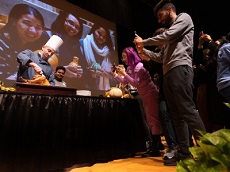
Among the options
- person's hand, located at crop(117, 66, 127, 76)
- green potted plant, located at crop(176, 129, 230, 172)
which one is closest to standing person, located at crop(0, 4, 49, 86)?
person's hand, located at crop(117, 66, 127, 76)

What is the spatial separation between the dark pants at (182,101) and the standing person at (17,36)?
2.38 m

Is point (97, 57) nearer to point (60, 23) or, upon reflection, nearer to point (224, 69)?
point (60, 23)

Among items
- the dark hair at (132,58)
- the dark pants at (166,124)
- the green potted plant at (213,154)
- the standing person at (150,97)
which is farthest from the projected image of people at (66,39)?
the green potted plant at (213,154)

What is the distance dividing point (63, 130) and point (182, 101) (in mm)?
926

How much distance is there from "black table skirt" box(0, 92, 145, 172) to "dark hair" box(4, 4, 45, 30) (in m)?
2.04

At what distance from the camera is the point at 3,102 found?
146 cm

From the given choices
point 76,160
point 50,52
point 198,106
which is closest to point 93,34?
point 50,52

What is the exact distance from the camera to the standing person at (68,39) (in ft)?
12.8

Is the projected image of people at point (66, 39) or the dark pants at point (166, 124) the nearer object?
the dark pants at point (166, 124)

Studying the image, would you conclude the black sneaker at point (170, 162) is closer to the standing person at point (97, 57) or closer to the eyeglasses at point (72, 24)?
the standing person at point (97, 57)

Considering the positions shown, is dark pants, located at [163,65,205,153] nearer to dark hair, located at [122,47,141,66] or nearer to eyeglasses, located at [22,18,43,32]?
dark hair, located at [122,47,141,66]

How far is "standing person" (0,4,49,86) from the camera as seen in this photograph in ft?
10.2

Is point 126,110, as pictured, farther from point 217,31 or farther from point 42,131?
point 217,31

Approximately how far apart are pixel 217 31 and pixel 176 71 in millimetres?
3543
